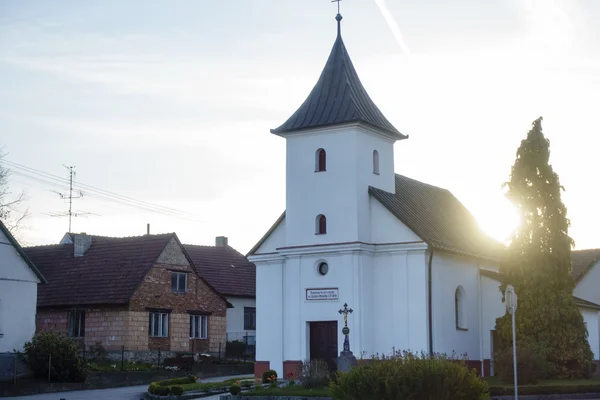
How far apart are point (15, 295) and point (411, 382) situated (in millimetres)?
23172

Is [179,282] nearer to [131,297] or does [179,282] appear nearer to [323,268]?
[131,297]

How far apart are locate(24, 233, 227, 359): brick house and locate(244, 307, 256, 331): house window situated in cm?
691

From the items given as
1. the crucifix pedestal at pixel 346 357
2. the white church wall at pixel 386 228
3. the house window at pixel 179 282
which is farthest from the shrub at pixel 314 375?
the house window at pixel 179 282

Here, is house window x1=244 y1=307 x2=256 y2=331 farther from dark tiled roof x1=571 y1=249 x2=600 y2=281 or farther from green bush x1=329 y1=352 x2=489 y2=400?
green bush x1=329 y1=352 x2=489 y2=400

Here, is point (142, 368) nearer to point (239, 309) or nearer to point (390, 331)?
point (390, 331)

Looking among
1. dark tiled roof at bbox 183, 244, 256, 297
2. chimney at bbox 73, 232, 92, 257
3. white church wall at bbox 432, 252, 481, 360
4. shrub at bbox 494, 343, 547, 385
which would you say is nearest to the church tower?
white church wall at bbox 432, 252, 481, 360

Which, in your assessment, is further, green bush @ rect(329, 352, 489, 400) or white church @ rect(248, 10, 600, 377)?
white church @ rect(248, 10, 600, 377)

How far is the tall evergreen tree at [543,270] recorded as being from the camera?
1447 inches

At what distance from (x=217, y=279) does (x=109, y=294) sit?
1368 centimetres

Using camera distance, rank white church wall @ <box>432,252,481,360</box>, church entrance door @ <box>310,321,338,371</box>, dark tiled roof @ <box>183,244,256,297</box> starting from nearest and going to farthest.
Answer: church entrance door @ <box>310,321,338,371</box> → white church wall @ <box>432,252,481,360</box> → dark tiled roof @ <box>183,244,256,297</box>

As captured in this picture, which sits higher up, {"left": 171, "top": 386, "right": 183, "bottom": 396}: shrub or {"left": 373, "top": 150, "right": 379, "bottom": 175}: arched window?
{"left": 373, "top": 150, "right": 379, "bottom": 175}: arched window

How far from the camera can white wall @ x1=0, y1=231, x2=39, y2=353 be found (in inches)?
1603

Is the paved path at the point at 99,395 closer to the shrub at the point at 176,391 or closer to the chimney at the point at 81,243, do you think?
the shrub at the point at 176,391

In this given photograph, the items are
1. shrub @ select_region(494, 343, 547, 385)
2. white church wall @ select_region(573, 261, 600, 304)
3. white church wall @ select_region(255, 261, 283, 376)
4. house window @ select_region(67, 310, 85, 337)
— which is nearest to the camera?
shrub @ select_region(494, 343, 547, 385)
